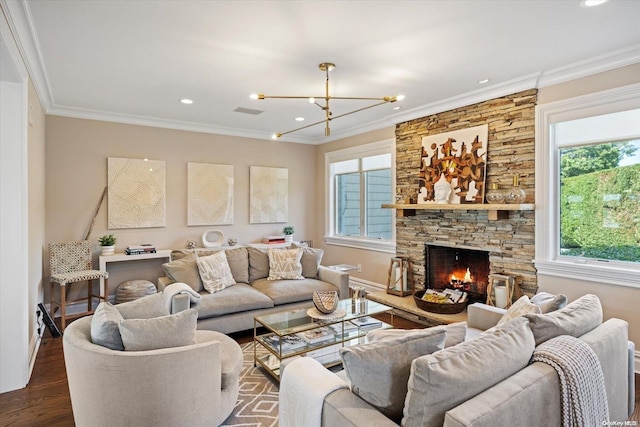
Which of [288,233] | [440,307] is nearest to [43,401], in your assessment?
[440,307]

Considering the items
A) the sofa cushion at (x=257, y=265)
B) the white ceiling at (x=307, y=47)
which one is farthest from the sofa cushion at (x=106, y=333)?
the sofa cushion at (x=257, y=265)

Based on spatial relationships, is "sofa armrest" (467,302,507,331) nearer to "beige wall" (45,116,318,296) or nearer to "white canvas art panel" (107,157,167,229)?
"beige wall" (45,116,318,296)

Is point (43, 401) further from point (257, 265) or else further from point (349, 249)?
point (349, 249)

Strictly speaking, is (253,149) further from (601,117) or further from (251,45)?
(601,117)

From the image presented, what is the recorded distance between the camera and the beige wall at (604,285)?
3008 millimetres

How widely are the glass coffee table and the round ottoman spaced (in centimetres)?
216

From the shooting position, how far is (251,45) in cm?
282

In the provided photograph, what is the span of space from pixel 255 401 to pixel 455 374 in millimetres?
1792

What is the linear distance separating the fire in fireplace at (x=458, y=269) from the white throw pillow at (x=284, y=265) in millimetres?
1721

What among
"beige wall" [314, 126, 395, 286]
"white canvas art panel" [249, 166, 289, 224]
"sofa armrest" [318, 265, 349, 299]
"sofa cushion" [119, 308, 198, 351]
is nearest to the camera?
"sofa cushion" [119, 308, 198, 351]

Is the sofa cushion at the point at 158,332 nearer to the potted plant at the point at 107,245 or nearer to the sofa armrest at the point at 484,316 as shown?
the sofa armrest at the point at 484,316

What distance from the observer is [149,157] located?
16.9 ft

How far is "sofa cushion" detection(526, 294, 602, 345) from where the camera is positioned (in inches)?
71.1

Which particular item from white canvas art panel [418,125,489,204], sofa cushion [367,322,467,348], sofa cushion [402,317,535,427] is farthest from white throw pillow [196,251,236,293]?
sofa cushion [402,317,535,427]
